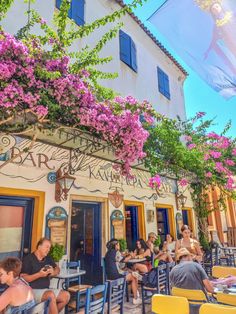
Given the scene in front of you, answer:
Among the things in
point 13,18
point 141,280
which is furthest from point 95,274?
point 13,18

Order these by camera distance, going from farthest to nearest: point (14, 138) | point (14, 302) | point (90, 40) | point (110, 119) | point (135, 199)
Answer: point (135, 199) < point (90, 40) < point (14, 138) < point (110, 119) < point (14, 302)

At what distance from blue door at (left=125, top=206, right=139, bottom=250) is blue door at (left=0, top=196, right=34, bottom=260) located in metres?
3.60

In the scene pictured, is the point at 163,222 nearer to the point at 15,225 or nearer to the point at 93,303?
the point at 15,225

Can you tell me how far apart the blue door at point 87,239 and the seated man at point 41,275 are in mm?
1948

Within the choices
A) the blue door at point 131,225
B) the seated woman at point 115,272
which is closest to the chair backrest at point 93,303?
the seated woman at point 115,272

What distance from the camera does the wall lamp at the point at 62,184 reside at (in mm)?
5684

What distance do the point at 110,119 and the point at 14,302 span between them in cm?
289

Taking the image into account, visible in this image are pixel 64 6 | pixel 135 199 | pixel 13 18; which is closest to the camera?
pixel 64 6

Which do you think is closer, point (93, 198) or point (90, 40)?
point (93, 198)

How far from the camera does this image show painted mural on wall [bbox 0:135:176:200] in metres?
4.91

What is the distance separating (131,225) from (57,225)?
10.9 feet

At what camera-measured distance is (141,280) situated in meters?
5.30

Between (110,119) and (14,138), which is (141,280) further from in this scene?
(14,138)

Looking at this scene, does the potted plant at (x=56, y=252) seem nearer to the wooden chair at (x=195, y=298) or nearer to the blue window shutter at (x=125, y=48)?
the wooden chair at (x=195, y=298)
